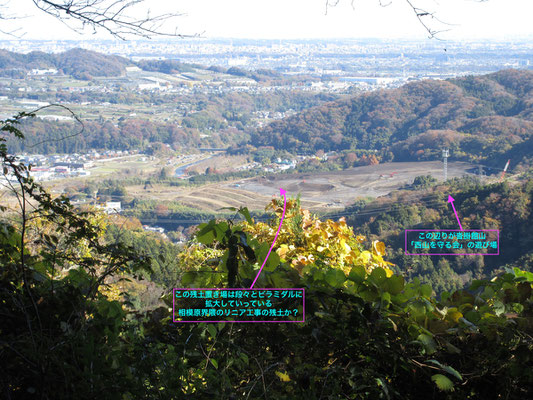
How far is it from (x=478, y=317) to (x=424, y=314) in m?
0.15

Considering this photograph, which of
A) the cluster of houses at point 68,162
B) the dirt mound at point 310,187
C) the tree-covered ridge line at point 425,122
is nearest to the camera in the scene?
the dirt mound at point 310,187

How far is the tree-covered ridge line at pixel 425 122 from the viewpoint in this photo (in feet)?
139

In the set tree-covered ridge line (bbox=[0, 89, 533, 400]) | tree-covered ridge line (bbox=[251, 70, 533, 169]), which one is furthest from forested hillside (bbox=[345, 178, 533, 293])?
tree-covered ridge line (bbox=[251, 70, 533, 169])

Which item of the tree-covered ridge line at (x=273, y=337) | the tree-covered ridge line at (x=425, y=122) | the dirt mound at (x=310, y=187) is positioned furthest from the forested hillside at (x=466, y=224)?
the tree-covered ridge line at (x=425, y=122)

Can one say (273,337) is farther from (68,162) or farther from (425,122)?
(425,122)

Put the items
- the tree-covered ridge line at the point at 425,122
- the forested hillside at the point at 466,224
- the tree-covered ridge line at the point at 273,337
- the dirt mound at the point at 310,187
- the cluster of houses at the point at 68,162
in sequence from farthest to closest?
1. the tree-covered ridge line at the point at 425,122
2. the cluster of houses at the point at 68,162
3. the dirt mound at the point at 310,187
4. the forested hillside at the point at 466,224
5. the tree-covered ridge line at the point at 273,337

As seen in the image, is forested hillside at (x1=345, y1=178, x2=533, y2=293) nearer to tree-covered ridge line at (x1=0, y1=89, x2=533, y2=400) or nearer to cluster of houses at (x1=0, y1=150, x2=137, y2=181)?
tree-covered ridge line at (x1=0, y1=89, x2=533, y2=400)

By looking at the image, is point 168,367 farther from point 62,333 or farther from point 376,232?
point 376,232

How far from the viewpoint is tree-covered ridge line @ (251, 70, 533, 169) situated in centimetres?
4244

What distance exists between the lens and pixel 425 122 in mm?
50500

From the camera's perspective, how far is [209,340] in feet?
3.96

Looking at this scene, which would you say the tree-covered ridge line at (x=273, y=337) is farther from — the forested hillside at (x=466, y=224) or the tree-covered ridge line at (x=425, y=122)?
the tree-covered ridge line at (x=425, y=122)

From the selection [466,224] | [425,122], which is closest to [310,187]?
[466,224]

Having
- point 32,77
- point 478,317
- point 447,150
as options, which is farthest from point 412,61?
point 478,317
